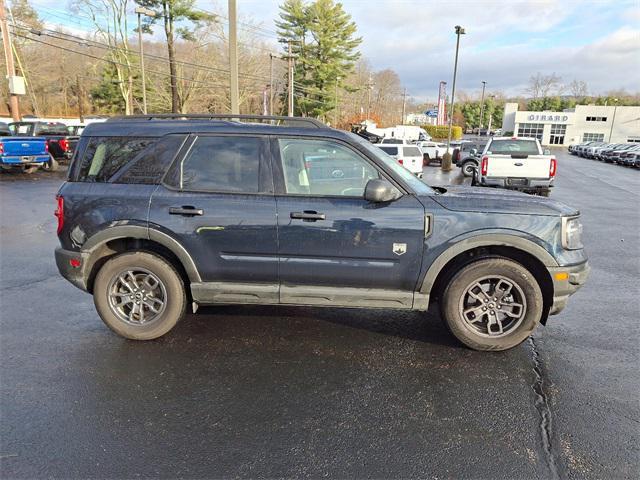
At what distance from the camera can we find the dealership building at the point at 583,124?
76000mm

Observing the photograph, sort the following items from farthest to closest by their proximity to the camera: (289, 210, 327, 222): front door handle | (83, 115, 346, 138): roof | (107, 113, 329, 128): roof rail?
(107, 113, 329, 128): roof rail < (83, 115, 346, 138): roof < (289, 210, 327, 222): front door handle

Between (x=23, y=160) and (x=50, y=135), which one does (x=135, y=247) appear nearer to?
(x=23, y=160)

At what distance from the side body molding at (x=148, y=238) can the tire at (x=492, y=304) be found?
2.21 m

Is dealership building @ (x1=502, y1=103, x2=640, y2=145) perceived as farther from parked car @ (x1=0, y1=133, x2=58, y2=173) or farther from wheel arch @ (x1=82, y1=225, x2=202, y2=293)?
wheel arch @ (x1=82, y1=225, x2=202, y2=293)

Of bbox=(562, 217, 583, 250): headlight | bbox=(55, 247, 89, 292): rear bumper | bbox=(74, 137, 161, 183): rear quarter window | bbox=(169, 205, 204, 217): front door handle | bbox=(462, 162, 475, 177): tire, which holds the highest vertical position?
bbox=(74, 137, 161, 183): rear quarter window

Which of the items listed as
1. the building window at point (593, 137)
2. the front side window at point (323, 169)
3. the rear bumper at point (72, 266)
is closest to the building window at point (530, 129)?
the building window at point (593, 137)

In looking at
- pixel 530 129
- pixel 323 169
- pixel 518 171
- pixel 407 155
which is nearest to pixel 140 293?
pixel 323 169

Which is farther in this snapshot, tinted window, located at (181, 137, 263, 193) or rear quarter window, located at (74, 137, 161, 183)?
rear quarter window, located at (74, 137, 161, 183)

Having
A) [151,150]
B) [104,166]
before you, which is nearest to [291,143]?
[151,150]

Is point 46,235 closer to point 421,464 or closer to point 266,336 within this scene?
point 266,336

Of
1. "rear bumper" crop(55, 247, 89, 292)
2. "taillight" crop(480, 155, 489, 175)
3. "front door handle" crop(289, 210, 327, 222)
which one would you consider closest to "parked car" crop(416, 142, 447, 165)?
"taillight" crop(480, 155, 489, 175)

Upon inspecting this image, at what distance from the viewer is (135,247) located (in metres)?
3.98

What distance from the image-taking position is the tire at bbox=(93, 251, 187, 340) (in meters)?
3.88

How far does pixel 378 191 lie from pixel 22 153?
59.7 feet
